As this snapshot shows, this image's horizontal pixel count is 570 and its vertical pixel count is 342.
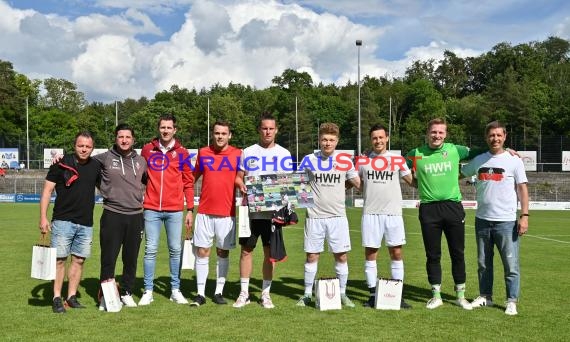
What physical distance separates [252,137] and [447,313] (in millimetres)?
50045

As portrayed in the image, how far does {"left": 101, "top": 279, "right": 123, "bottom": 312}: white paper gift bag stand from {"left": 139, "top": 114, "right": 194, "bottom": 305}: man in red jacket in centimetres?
34

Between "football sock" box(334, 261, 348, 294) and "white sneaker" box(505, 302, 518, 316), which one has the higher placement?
"football sock" box(334, 261, 348, 294)

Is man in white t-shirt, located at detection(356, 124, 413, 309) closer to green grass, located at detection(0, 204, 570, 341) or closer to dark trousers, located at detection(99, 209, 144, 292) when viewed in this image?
green grass, located at detection(0, 204, 570, 341)

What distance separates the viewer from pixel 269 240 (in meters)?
6.50

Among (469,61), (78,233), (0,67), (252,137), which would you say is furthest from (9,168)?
(469,61)

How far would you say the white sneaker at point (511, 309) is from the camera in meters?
6.18

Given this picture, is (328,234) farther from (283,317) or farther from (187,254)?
(187,254)

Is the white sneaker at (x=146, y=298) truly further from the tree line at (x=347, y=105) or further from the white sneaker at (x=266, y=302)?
the tree line at (x=347, y=105)

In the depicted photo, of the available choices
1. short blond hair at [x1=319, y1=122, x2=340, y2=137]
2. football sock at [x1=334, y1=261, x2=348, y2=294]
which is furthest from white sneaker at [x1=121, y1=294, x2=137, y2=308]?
short blond hair at [x1=319, y1=122, x2=340, y2=137]

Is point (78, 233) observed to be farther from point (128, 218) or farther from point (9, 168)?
point (9, 168)

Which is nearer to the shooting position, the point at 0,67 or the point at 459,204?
the point at 459,204

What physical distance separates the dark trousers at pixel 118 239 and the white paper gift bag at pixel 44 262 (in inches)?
21.5

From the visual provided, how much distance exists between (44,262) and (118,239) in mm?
803

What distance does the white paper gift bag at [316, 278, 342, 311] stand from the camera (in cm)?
630
